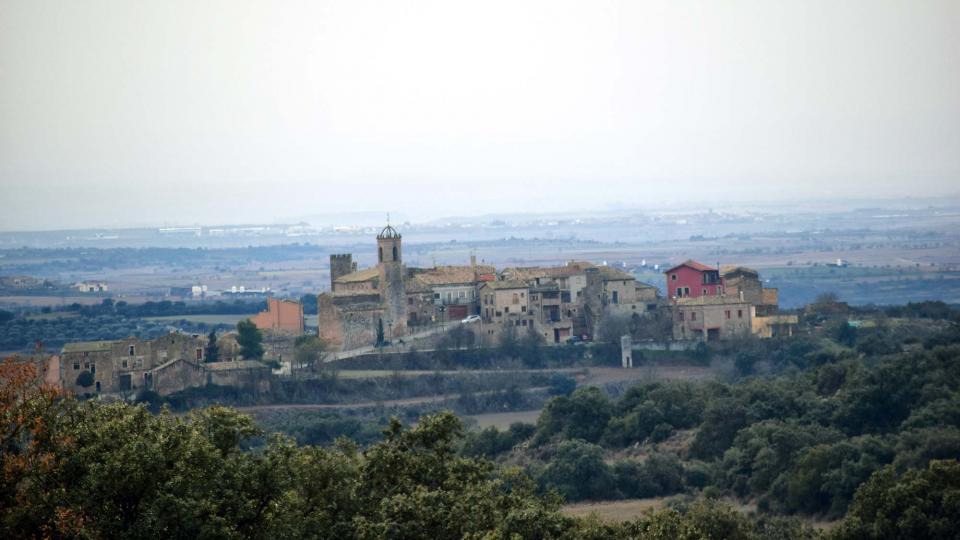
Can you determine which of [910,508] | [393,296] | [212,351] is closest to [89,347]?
[212,351]

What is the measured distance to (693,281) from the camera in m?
60.8

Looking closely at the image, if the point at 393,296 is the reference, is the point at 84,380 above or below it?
below

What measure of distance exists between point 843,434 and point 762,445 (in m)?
1.90

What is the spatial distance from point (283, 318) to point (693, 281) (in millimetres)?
13403

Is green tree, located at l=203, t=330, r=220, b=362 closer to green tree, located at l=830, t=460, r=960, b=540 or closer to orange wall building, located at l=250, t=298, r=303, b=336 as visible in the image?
orange wall building, located at l=250, t=298, r=303, b=336

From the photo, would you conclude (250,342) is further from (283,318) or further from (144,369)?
(283,318)

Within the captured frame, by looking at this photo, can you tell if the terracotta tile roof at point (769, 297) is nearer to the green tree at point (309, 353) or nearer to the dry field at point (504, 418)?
the dry field at point (504, 418)

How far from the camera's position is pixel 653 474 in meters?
36.2

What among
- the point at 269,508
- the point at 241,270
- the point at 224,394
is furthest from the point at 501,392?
the point at 241,270

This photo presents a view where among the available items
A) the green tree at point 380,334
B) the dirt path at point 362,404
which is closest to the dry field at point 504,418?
the dirt path at point 362,404

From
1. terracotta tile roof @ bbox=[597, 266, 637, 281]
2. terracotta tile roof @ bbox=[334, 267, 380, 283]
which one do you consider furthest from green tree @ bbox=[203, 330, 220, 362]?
terracotta tile roof @ bbox=[597, 266, 637, 281]

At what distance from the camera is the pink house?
6037cm

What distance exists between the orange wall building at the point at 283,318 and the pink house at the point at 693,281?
12.2m

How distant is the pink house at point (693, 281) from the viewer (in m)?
60.4
